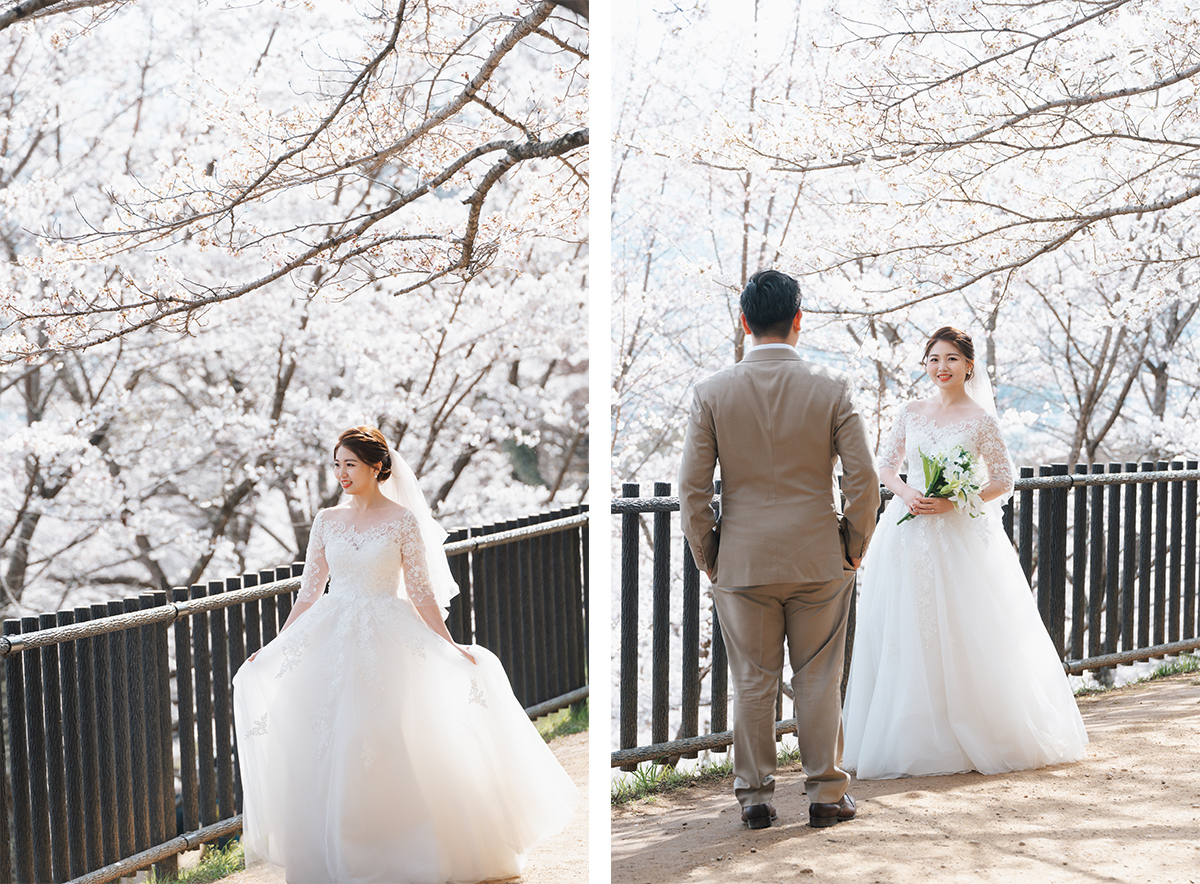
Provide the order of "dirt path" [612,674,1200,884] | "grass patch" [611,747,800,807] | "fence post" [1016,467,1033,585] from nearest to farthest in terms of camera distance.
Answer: "dirt path" [612,674,1200,884] < "grass patch" [611,747,800,807] < "fence post" [1016,467,1033,585]

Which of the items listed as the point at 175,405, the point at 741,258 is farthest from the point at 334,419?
the point at 741,258

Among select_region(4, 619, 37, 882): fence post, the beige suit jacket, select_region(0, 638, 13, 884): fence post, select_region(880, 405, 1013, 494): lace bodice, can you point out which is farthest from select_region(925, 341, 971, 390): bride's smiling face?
select_region(0, 638, 13, 884): fence post

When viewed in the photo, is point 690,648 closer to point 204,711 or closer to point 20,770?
point 204,711

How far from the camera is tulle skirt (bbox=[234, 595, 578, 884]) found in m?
2.67

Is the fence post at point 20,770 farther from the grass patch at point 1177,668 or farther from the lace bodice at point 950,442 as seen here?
the grass patch at point 1177,668

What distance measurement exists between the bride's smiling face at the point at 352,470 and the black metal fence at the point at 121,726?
40.1 inches

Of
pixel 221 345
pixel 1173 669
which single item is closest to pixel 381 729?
pixel 1173 669

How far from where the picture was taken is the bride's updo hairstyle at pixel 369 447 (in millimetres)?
2934

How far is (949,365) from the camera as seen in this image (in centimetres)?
341

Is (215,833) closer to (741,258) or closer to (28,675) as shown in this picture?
(28,675)

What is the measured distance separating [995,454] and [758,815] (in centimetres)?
156

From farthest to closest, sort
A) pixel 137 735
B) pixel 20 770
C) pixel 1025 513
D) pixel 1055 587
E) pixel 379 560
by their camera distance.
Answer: pixel 1025 513
pixel 1055 587
pixel 137 735
pixel 20 770
pixel 379 560

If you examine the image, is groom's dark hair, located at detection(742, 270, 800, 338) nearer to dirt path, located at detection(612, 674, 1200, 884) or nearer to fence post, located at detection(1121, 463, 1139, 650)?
dirt path, located at detection(612, 674, 1200, 884)

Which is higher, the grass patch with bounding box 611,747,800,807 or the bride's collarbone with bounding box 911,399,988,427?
the bride's collarbone with bounding box 911,399,988,427
